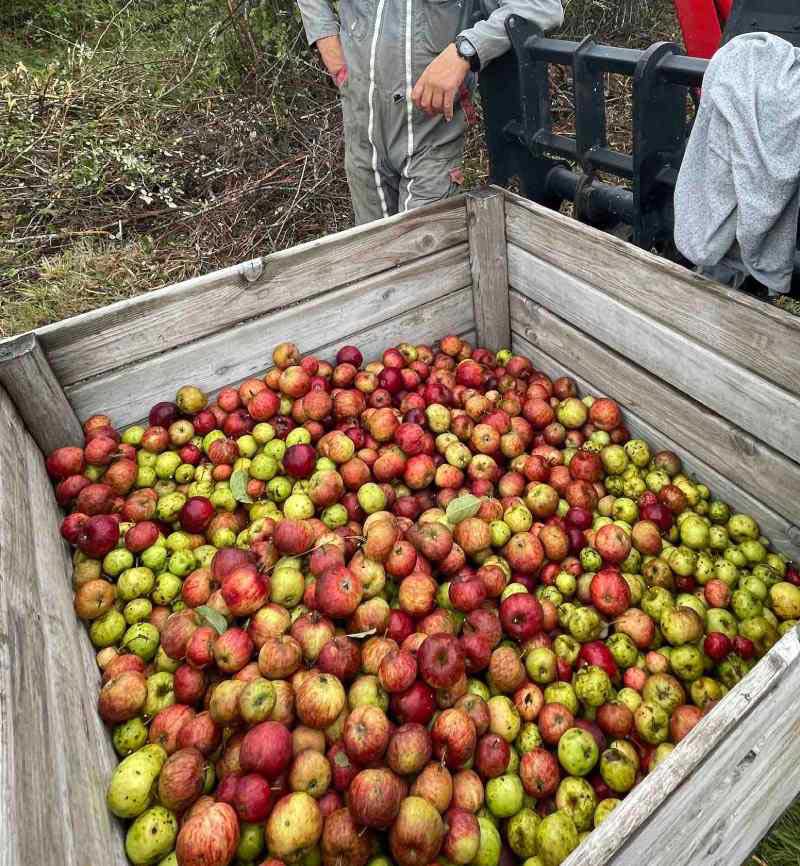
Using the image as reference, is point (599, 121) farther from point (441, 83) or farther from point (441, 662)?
point (441, 662)

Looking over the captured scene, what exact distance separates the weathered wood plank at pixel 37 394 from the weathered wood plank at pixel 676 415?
2216mm

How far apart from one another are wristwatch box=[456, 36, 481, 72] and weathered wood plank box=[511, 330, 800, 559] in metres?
1.42

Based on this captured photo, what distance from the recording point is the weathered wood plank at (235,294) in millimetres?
2764

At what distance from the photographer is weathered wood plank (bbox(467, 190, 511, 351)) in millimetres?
3316

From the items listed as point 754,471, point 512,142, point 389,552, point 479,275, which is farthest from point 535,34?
point 389,552

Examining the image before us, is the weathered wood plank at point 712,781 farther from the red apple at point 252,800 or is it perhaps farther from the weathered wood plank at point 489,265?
the weathered wood plank at point 489,265

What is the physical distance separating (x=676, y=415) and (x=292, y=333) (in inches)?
69.9

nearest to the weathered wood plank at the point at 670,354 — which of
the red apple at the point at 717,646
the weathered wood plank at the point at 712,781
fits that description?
the red apple at the point at 717,646

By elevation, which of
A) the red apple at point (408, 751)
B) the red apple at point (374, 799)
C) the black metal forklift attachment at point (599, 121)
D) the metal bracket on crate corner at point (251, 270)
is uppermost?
the black metal forklift attachment at point (599, 121)

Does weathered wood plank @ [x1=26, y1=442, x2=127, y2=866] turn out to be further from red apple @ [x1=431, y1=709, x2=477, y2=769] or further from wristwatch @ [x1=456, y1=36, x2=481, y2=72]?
wristwatch @ [x1=456, y1=36, x2=481, y2=72]

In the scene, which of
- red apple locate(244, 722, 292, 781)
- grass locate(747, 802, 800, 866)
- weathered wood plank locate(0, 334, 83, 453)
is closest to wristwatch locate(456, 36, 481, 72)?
weathered wood plank locate(0, 334, 83, 453)

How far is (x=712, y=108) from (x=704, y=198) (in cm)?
29

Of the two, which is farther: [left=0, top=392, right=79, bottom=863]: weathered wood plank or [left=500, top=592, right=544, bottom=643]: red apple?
[left=500, top=592, right=544, bottom=643]: red apple

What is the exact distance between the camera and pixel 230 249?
5.54m
